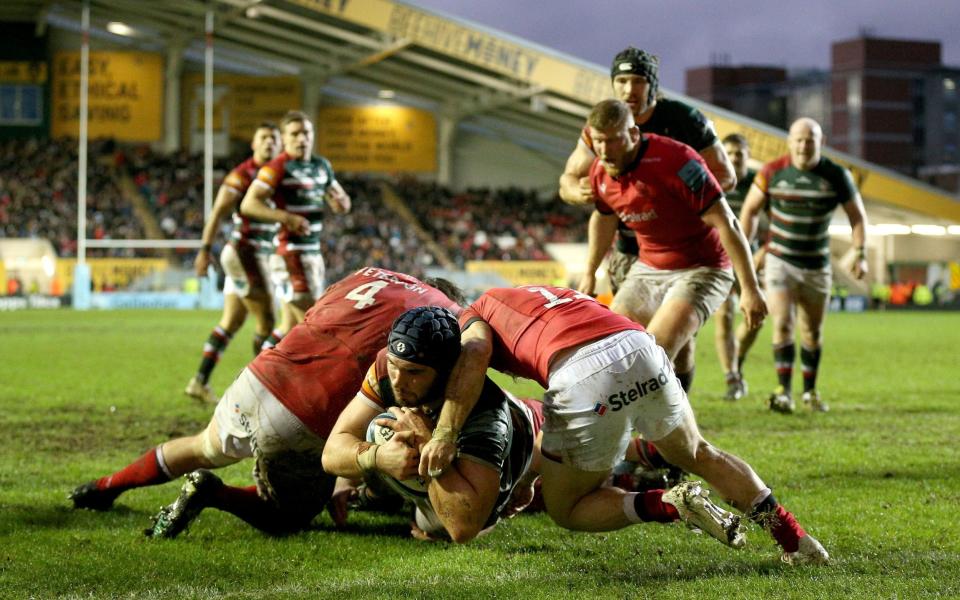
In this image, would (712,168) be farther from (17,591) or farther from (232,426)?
(17,591)

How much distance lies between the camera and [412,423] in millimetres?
4059

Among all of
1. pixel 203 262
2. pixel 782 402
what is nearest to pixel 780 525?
pixel 782 402

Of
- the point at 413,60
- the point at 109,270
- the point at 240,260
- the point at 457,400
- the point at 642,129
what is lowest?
the point at 457,400

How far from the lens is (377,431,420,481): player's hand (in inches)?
153

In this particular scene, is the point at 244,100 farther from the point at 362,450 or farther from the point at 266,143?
the point at 362,450

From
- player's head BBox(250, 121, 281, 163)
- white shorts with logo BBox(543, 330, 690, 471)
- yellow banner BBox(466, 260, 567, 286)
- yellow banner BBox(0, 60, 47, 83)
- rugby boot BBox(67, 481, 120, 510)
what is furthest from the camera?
yellow banner BBox(0, 60, 47, 83)

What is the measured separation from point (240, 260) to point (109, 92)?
33983 mm

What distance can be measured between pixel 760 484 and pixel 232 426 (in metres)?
2.17

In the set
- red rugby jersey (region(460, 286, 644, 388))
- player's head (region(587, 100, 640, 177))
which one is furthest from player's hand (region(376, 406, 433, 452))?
player's head (region(587, 100, 640, 177))

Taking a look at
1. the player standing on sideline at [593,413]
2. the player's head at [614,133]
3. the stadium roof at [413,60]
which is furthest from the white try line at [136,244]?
the player standing on sideline at [593,413]

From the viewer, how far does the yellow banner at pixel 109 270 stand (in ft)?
109

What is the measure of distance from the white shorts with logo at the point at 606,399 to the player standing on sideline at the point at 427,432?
0.22 meters

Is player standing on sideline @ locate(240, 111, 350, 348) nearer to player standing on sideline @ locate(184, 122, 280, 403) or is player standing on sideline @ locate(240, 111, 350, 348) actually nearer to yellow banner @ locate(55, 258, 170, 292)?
player standing on sideline @ locate(184, 122, 280, 403)

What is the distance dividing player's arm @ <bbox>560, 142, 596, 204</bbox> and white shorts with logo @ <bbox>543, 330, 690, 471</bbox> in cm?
198
